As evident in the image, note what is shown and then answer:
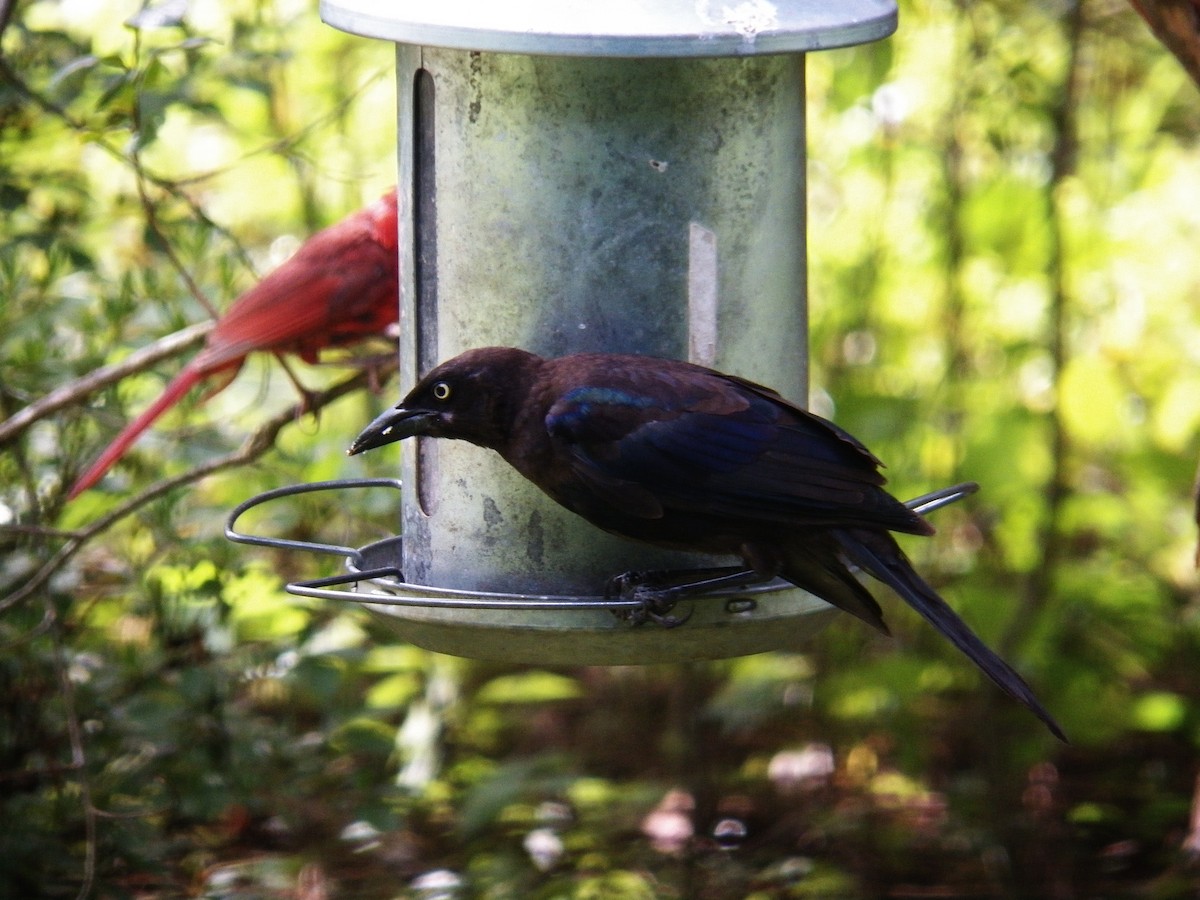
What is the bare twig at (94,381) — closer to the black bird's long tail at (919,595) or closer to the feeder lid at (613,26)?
the feeder lid at (613,26)

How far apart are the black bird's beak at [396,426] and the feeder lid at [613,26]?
714 mm

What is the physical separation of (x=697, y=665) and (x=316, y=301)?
221 centimetres

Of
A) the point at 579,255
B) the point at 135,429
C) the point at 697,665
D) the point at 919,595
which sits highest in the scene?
the point at 579,255

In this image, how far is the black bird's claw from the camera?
298 cm

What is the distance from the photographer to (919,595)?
300cm

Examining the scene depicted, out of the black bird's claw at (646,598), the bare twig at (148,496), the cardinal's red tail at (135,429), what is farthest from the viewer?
the cardinal's red tail at (135,429)

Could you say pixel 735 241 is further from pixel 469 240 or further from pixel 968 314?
pixel 968 314

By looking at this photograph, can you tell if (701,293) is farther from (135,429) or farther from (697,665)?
(697,665)

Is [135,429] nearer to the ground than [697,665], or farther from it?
farther from it

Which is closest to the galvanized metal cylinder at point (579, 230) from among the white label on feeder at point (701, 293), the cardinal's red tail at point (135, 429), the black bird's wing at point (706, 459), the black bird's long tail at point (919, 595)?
the white label on feeder at point (701, 293)

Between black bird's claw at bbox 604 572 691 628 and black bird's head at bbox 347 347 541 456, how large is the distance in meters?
0.37

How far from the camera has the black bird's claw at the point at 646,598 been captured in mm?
2982

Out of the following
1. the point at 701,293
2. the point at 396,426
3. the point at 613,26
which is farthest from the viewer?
the point at 701,293

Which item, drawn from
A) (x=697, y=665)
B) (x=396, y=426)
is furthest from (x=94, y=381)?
(x=697, y=665)
